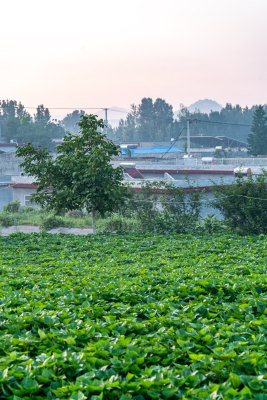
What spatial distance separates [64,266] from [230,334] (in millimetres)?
5339

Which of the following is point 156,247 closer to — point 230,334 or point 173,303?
point 173,303

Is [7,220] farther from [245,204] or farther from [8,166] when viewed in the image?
[8,166]

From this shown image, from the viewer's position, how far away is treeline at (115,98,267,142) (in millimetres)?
92062

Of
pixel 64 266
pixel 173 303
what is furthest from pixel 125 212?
pixel 173 303

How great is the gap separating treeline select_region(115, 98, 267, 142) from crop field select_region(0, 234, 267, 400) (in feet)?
274

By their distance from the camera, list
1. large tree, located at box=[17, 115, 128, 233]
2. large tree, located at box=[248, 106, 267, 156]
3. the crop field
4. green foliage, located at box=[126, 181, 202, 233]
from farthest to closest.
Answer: large tree, located at box=[248, 106, 267, 156]
green foliage, located at box=[126, 181, 202, 233]
large tree, located at box=[17, 115, 128, 233]
the crop field

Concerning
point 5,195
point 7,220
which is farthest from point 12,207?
point 5,195

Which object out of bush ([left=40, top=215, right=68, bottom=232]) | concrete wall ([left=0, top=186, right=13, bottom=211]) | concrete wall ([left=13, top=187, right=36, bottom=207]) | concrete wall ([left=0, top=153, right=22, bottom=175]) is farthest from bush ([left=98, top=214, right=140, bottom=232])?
concrete wall ([left=0, top=153, right=22, bottom=175])

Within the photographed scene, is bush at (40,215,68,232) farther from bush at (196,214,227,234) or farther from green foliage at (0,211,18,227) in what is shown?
bush at (196,214,227,234)

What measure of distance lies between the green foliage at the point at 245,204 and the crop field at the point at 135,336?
28.2 ft

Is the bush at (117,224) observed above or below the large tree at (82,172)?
below

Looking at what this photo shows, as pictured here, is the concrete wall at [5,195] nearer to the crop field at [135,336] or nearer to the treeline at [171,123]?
the crop field at [135,336]

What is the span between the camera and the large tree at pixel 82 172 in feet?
49.0

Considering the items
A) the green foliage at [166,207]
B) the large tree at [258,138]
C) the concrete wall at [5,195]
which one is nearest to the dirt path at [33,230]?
the green foliage at [166,207]
